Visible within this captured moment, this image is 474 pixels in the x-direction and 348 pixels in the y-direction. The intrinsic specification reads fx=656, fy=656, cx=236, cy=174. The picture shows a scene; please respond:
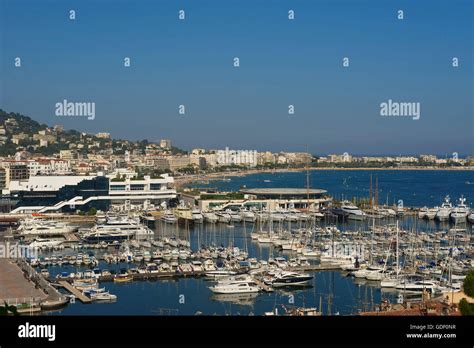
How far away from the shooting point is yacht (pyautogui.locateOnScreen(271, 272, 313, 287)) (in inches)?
287

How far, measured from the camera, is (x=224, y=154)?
131 ft

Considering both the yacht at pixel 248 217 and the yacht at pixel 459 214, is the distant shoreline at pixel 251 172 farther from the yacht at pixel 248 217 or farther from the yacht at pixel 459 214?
the yacht at pixel 459 214

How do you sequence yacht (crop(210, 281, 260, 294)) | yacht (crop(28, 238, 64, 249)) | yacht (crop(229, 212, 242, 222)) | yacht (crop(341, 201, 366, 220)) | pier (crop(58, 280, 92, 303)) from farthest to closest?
yacht (crop(341, 201, 366, 220)) → yacht (crop(229, 212, 242, 222)) → yacht (crop(28, 238, 64, 249)) → yacht (crop(210, 281, 260, 294)) → pier (crop(58, 280, 92, 303))

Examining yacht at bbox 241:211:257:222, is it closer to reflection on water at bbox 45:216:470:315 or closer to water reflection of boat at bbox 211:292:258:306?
reflection on water at bbox 45:216:470:315

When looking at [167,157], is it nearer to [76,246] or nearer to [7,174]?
[7,174]

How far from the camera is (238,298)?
6.86 meters

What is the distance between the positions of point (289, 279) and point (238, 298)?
2.39 ft

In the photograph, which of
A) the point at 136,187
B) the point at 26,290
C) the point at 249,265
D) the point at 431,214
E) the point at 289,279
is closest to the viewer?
the point at 26,290

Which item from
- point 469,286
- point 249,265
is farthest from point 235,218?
point 469,286

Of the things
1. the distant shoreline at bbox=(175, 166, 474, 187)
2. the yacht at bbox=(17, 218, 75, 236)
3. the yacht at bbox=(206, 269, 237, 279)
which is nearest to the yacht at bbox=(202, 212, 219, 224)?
the yacht at bbox=(17, 218, 75, 236)

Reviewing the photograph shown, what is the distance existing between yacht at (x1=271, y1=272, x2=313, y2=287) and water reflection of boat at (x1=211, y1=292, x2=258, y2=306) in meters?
0.37

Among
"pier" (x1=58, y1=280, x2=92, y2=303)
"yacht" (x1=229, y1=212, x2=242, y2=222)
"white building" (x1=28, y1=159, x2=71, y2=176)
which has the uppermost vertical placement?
"white building" (x1=28, y1=159, x2=71, y2=176)

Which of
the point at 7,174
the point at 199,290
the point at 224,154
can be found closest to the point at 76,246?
the point at 199,290

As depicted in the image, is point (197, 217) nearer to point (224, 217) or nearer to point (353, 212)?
point (224, 217)
